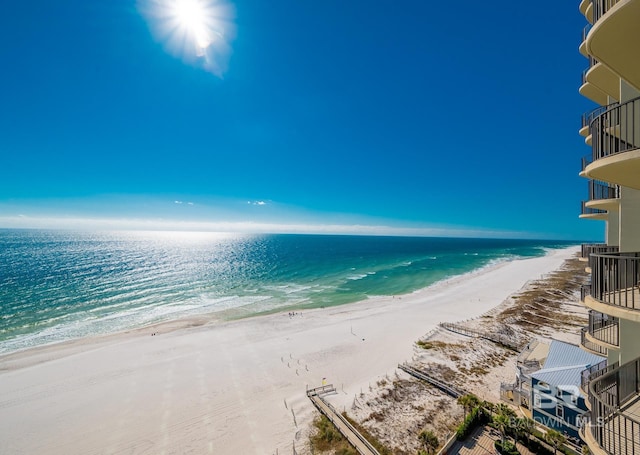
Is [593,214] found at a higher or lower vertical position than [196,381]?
higher

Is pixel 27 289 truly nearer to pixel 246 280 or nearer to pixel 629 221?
pixel 246 280

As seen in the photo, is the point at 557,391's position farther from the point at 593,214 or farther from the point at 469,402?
the point at 593,214

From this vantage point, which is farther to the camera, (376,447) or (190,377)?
(190,377)

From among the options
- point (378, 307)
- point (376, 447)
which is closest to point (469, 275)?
point (378, 307)

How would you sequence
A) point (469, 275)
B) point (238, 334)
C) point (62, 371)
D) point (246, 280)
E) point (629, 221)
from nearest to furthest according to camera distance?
point (629, 221), point (62, 371), point (238, 334), point (246, 280), point (469, 275)

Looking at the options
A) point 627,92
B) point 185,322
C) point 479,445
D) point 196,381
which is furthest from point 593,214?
point 185,322

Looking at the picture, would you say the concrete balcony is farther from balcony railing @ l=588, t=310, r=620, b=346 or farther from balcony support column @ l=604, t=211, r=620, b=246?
balcony support column @ l=604, t=211, r=620, b=246

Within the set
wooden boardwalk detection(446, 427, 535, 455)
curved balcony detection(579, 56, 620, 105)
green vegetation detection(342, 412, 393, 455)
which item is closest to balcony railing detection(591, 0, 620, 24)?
curved balcony detection(579, 56, 620, 105)
